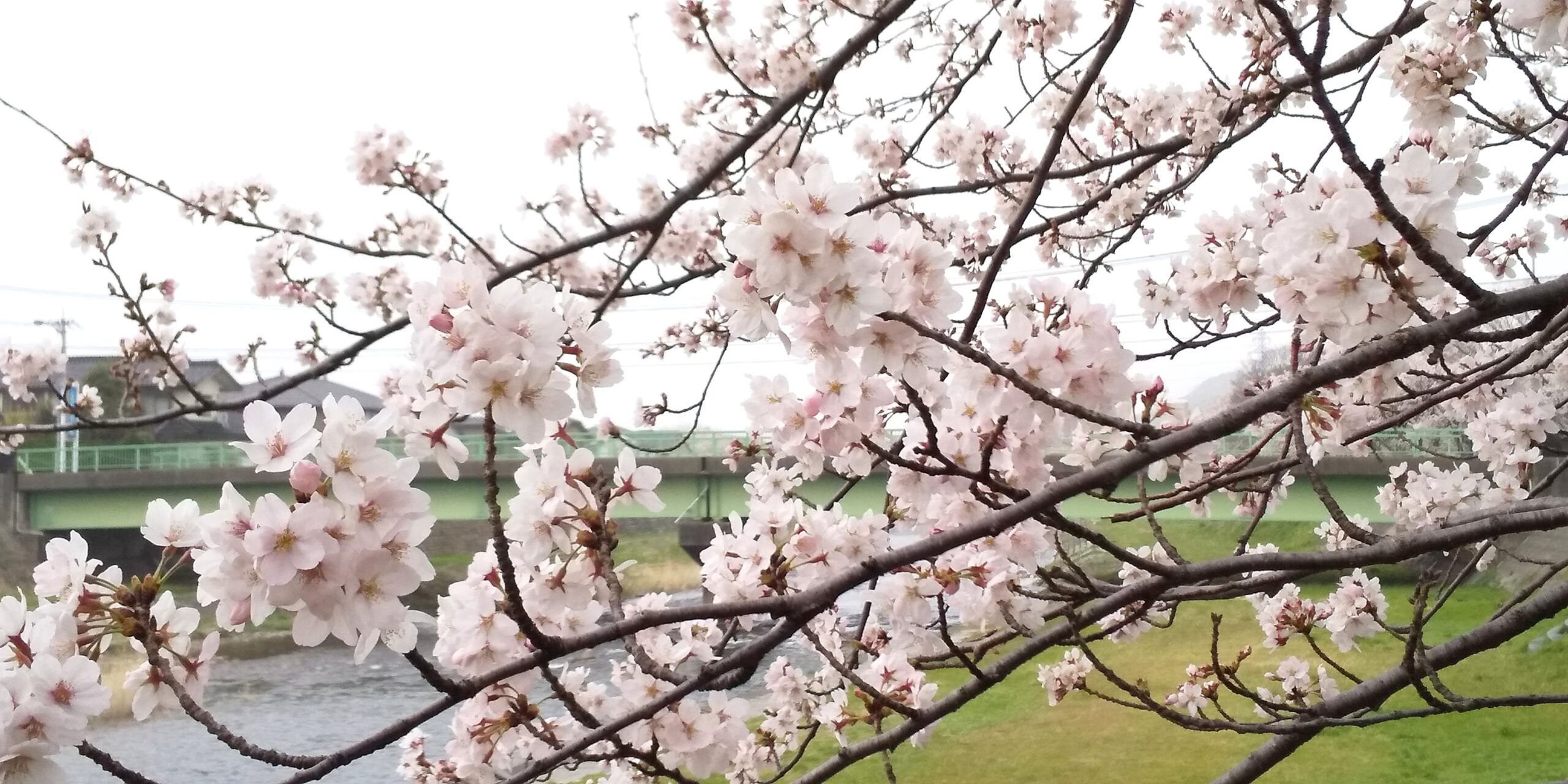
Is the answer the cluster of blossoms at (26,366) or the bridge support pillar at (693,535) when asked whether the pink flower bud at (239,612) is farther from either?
the bridge support pillar at (693,535)

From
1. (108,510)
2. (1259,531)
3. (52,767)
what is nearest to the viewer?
(52,767)

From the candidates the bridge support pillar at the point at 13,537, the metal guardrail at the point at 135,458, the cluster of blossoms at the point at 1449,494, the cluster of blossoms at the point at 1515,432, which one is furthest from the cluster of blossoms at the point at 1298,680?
the bridge support pillar at the point at 13,537

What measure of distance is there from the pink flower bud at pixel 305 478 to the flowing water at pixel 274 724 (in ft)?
7.43

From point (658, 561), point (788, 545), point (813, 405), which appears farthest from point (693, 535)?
point (813, 405)

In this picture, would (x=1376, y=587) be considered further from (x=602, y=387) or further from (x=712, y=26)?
(x=712, y=26)

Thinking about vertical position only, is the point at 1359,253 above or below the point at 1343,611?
above

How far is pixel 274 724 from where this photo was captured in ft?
9.84

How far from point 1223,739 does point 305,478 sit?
3.60 metres

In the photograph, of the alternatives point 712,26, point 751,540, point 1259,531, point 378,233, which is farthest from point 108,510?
point 1259,531

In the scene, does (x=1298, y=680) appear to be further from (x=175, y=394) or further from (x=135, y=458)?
(x=135, y=458)

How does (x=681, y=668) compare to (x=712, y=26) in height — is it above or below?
below

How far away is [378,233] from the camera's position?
2.33 metres

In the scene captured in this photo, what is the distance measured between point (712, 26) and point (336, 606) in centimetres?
173

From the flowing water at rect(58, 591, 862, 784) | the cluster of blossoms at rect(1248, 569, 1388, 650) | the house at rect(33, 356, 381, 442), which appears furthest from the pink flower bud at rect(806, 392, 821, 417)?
the flowing water at rect(58, 591, 862, 784)
